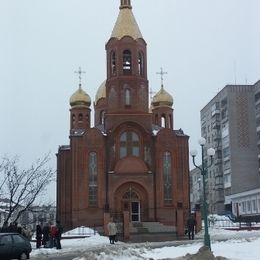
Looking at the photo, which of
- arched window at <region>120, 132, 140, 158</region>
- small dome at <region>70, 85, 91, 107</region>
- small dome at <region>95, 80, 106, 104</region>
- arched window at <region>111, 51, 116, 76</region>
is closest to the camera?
arched window at <region>120, 132, 140, 158</region>

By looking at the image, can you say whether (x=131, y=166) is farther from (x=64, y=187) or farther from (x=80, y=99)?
(x=80, y=99)

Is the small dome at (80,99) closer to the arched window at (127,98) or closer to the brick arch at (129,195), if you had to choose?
the arched window at (127,98)

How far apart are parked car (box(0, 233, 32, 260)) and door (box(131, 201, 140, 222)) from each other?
21419 millimetres

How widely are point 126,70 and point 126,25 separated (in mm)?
4002

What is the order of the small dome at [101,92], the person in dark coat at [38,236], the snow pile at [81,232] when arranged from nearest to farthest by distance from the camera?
the person in dark coat at [38,236], the snow pile at [81,232], the small dome at [101,92]

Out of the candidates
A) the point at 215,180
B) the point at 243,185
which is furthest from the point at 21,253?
the point at 215,180

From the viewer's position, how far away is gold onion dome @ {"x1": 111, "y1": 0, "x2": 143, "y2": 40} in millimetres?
47031

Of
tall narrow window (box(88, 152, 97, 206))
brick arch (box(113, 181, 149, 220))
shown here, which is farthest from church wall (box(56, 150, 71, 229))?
brick arch (box(113, 181, 149, 220))

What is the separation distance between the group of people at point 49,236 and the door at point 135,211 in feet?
46.5

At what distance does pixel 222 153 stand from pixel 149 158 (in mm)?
43630

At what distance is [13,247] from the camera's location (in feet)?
71.6

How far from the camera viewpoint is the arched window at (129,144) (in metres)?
44.5

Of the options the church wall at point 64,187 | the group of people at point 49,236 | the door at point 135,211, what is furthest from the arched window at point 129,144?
the group of people at point 49,236

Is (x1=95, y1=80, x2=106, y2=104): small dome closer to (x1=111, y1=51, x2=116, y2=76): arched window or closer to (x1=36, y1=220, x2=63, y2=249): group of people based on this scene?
(x1=111, y1=51, x2=116, y2=76): arched window
